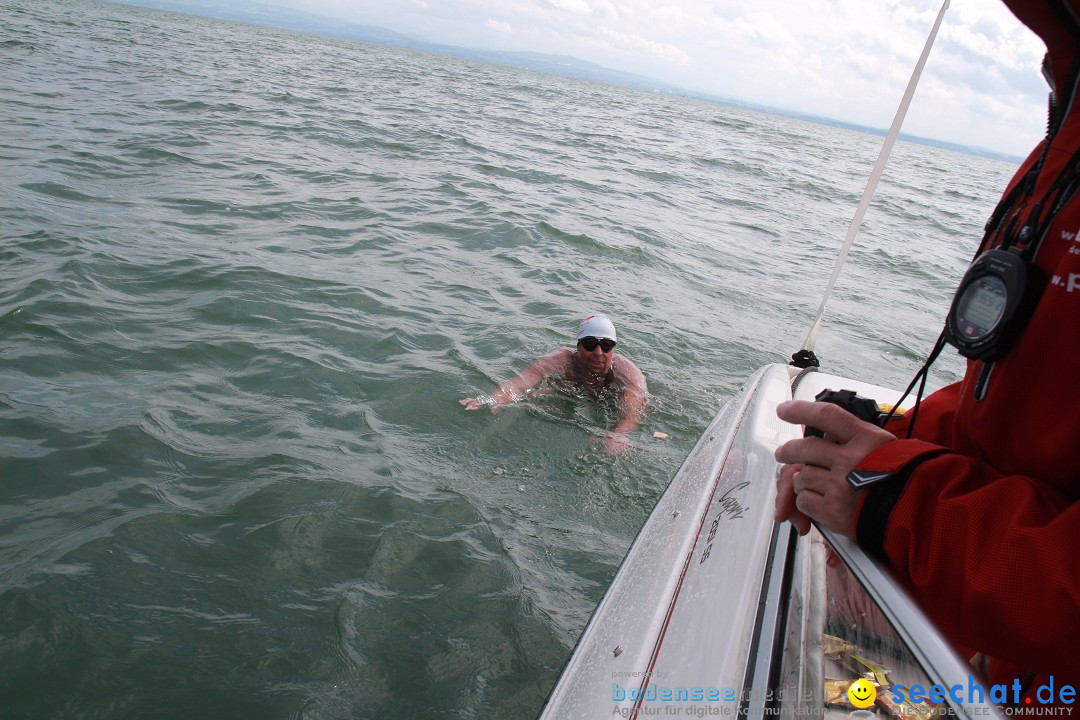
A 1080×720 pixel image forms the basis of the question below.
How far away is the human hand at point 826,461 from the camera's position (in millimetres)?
1336

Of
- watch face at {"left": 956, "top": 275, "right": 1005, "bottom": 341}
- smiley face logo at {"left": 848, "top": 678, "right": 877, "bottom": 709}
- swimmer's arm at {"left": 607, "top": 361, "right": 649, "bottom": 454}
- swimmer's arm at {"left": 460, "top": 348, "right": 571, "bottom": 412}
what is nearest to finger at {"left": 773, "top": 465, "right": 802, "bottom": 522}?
watch face at {"left": 956, "top": 275, "right": 1005, "bottom": 341}

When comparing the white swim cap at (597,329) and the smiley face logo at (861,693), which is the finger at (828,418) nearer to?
the smiley face logo at (861,693)

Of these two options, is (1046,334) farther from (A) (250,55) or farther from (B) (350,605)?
(A) (250,55)

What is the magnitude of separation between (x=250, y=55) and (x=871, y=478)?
41.4m

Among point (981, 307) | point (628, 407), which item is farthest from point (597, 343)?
point (981, 307)

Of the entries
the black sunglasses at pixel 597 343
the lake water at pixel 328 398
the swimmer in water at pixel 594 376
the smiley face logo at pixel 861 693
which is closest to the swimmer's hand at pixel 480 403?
the swimmer in water at pixel 594 376

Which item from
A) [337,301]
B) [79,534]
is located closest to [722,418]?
[79,534]

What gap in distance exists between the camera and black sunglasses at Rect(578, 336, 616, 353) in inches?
224

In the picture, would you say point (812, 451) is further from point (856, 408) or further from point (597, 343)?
point (597, 343)

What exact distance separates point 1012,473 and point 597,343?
4.46 metres

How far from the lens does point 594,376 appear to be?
19.6ft

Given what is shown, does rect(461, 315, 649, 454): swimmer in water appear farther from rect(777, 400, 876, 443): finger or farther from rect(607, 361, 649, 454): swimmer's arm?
rect(777, 400, 876, 443): finger

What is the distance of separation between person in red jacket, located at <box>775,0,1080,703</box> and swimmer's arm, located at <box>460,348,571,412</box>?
4.19 m

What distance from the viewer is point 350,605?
3.29 m
